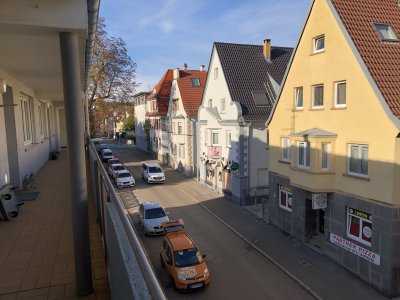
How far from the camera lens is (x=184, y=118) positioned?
37375mm

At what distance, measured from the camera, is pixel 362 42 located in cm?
1450

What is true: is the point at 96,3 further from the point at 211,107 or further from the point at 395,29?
the point at 211,107

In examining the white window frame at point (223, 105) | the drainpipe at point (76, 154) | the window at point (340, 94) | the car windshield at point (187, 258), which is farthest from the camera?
the white window frame at point (223, 105)

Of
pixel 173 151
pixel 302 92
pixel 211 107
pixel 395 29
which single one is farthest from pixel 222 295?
pixel 173 151

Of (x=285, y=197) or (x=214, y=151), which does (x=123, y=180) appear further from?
(x=285, y=197)

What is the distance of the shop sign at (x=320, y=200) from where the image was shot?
15531mm

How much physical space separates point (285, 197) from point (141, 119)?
144ft

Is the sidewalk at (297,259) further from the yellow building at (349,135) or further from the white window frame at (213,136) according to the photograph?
the white window frame at (213,136)

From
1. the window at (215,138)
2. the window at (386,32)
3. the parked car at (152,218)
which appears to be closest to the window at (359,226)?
the window at (386,32)

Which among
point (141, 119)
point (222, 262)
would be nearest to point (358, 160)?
point (222, 262)

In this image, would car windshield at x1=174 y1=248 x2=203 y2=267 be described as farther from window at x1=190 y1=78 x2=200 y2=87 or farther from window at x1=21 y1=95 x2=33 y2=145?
window at x1=190 y1=78 x2=200 y2=87

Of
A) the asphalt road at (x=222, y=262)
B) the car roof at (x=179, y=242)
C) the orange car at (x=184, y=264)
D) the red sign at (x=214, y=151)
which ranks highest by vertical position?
the red sign at (x=214, y=151)

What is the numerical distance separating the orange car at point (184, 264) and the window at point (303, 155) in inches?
258

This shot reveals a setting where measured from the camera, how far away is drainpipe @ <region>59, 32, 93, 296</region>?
521 centimetres
